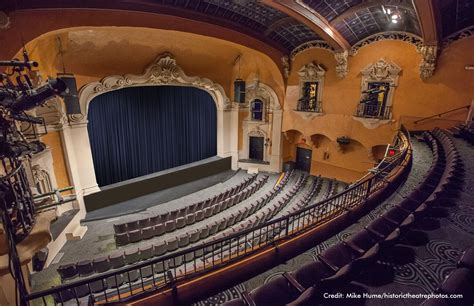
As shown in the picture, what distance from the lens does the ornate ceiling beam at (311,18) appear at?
23.3 feet

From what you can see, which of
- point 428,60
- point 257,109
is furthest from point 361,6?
point 257,109

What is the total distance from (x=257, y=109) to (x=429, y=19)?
830cm

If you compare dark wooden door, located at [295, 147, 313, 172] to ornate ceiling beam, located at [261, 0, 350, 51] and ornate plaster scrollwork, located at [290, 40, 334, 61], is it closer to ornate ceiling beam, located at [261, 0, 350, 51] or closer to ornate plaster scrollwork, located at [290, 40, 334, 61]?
ornate plaster scrollwork, located at [290, 40, 334, 61]

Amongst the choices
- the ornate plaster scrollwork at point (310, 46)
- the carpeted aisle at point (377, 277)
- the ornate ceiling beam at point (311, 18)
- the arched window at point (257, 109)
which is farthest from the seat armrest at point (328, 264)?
the arched window at point (257, 109)

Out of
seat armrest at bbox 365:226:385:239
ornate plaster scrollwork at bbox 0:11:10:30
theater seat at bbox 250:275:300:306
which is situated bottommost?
theater seat at bbox 250:275:300:306

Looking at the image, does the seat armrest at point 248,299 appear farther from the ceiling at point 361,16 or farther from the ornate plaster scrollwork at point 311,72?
the ornate plaster scrollwork at point 311,72

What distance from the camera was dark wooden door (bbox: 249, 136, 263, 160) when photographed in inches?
561

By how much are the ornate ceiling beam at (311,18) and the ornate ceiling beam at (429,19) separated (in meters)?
2.83

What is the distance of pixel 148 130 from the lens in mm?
11938

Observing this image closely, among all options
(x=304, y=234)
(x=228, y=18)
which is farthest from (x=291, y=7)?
(x=304, y=234)

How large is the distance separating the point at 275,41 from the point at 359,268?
1105 centimetres

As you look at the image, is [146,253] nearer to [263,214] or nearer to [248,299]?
[263,214]

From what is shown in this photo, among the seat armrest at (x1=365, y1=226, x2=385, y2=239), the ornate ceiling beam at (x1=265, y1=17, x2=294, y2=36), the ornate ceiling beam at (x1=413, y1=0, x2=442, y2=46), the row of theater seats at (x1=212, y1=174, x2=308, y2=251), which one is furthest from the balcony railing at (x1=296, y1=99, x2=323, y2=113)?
the seat armrest at (x1=365, y1=226, x2=385, y2=239)

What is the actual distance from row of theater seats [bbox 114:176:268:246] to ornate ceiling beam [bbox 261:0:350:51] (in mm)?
6969
